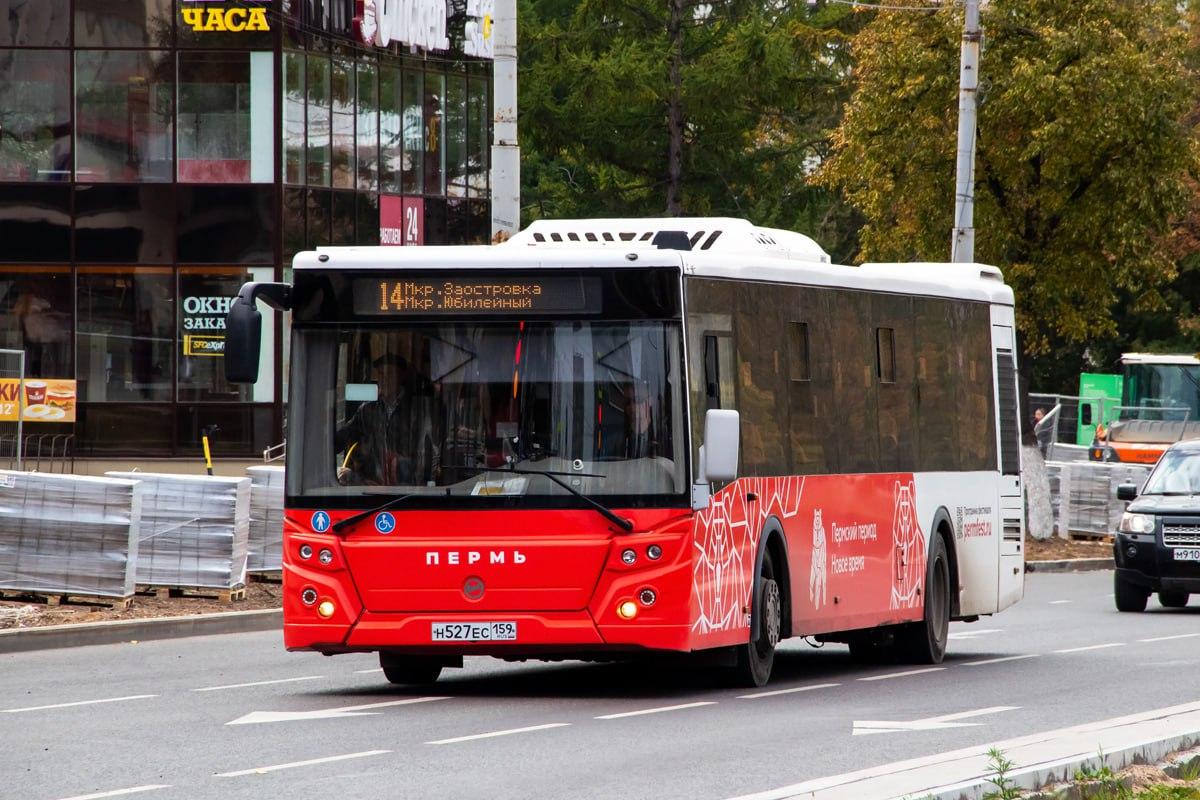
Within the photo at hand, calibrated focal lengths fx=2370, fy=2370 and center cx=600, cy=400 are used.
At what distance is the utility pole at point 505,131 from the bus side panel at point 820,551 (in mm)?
5951

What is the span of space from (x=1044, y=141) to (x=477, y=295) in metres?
21.5

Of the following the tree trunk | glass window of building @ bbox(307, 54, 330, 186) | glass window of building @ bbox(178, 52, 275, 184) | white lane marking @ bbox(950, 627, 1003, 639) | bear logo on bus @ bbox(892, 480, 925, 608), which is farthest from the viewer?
the tree trunk

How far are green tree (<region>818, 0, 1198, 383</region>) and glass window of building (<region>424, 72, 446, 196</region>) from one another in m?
13.6

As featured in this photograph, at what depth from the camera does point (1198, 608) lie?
26750 mm

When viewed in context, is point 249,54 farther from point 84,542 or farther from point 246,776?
point 246,776

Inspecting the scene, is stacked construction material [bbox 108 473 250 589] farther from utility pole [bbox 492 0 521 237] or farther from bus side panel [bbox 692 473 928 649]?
bus side panel [bbox 692 473 928 649]

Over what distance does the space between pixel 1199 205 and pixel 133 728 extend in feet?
142

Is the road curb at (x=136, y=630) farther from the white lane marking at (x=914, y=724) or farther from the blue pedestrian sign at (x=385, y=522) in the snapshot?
the white lane marking at (x=914, y=724)

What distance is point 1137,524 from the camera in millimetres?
25266

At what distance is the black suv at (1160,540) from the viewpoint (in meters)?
24.8

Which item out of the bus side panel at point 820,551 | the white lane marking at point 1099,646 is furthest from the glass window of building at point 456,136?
the bus side panel at point 820,551

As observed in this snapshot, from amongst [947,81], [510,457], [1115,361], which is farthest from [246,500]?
[1115,361]

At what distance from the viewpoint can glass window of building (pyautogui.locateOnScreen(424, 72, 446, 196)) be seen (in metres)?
48.3

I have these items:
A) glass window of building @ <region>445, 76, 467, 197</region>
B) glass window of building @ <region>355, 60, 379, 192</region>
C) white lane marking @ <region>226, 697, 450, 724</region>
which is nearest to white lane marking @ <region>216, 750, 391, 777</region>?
white lane marking @ <region>226, 697, 450, 724</region>
